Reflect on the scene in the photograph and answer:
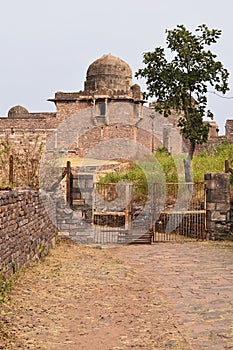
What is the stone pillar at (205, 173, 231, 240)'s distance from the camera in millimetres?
17172

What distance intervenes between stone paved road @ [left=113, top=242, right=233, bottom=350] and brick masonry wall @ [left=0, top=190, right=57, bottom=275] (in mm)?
2076

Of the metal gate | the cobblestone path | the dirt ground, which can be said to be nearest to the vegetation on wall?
the metal gate

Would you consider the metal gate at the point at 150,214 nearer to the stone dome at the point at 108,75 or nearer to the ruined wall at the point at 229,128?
the ruined wall at the point at 229,128

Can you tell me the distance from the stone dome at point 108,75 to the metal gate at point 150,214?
16.3 meters

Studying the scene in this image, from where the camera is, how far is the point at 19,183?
1600 cm

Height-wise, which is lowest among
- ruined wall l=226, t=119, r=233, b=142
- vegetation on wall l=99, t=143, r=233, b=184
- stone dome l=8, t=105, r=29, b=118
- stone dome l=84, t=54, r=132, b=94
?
vegetation on wall l=99, t=143, r=233, b=184

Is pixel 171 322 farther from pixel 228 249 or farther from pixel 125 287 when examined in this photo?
pixel 228 249

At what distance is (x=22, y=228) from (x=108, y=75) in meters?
29.1

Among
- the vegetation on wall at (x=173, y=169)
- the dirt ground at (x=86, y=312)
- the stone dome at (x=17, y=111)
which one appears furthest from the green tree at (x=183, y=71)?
the stone dome at (x=17, y=111)

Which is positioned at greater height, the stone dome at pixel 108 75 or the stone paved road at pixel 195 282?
the stone dome at pixel 108 75

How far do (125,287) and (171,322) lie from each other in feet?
7.62

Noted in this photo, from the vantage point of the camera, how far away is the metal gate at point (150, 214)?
17.1 metres

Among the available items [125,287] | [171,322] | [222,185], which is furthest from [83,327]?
[222,185]

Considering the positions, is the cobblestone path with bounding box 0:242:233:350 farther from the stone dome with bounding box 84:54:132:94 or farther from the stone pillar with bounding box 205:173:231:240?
the stone dome with bounding box 84:54:132:94
